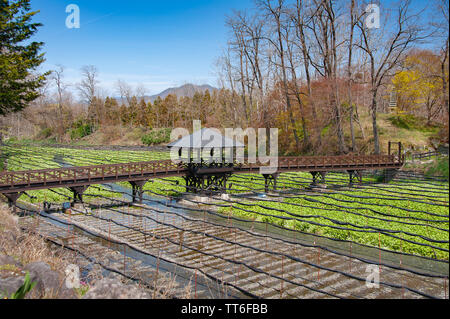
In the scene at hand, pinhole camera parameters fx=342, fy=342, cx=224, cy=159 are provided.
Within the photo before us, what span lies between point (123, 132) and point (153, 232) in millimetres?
50732

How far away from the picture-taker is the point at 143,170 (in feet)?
67.7

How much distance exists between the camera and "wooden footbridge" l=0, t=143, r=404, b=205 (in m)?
17.5

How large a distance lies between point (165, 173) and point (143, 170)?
1.37m

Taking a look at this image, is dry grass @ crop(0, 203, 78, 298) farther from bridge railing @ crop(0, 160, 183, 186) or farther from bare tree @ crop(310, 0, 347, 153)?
bare tree @ crop(310, 0, 347, 153)

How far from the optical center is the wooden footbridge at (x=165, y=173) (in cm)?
1755

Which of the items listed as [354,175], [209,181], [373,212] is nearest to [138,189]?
[209,181]

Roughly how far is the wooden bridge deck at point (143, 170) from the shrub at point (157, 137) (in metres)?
30.4

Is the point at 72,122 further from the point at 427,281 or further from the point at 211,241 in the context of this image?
the point at 427,281

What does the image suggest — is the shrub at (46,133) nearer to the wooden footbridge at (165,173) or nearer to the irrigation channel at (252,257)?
the wooden footbridge at (165,173)

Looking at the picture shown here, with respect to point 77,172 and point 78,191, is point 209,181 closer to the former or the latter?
point 78,191

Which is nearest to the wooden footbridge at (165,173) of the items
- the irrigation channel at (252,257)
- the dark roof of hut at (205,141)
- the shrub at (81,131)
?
the irrigation channel at (252,257)

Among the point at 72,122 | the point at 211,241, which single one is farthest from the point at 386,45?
the point at 72,122

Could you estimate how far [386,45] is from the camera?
27.6 metres
